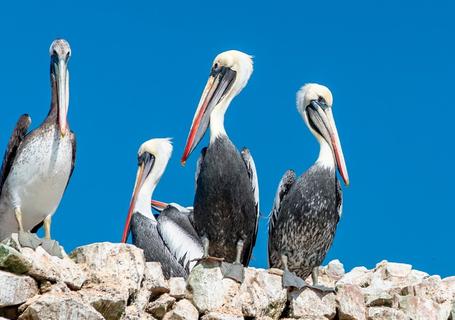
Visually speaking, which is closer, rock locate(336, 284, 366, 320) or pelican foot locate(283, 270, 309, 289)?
pelican foot locate(283, 270, 309, 289)

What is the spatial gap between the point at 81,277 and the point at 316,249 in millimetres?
3447

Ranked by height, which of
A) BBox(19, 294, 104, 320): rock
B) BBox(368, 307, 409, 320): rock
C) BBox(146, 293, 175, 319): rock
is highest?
BBox(368, 307, 409, 320): rock

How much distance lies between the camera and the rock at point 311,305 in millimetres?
10586

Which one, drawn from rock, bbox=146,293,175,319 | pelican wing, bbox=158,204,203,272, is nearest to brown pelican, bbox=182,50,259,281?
rock, bbox=146,293,175,319

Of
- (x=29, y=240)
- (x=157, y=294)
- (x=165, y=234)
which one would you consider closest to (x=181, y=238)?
(x=165, y=234)

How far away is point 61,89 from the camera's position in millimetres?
11047

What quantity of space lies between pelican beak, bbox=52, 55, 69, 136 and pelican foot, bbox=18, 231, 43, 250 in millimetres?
1390

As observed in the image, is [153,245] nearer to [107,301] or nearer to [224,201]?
[224,201]

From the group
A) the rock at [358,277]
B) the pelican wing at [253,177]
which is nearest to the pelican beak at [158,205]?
the rock at [358,277]

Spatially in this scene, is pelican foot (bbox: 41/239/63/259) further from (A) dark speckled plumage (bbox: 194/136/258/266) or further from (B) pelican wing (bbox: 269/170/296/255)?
(B) pelican wing (bbox: 269/170/296/255)

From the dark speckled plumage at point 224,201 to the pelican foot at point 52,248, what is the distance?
2.47 meters

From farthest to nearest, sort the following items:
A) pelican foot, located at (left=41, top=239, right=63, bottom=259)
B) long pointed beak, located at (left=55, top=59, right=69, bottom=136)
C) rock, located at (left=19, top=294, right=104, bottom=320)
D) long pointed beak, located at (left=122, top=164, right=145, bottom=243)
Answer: long pointed beak, located at (left=122, top=164, right=145, bottom=243)
long pointed beak, located at (left=55, top=59, right=69, bottom=136)
pelican foot, located at (left=41, top=239, right=63, bottom=259)
rock, located at (left=19, top=294, right=104, bottom=320)

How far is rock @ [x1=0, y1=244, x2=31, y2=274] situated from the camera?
893 cm

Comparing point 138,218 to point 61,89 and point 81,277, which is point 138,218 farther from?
point 81,277
